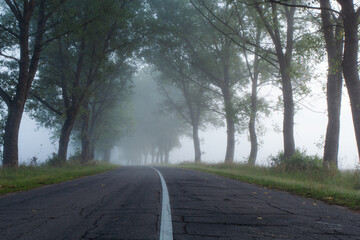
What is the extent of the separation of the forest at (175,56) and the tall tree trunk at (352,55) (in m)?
0.03

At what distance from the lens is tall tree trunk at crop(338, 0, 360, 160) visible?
30.5 feet

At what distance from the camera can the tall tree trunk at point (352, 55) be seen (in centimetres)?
929

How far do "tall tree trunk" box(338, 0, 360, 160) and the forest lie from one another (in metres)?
0.03

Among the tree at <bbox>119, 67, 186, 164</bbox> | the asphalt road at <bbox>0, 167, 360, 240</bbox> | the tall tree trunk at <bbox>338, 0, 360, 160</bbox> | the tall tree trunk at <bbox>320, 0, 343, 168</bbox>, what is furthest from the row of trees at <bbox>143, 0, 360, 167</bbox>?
the tree at <bbox>119, 67, 186, 164</bbox>

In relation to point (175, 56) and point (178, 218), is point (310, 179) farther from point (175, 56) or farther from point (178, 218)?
point (175, 56)

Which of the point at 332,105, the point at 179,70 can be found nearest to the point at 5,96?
the point at 179,70

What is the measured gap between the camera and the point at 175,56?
27.3 metres

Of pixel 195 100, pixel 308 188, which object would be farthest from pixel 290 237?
pixel 195 100

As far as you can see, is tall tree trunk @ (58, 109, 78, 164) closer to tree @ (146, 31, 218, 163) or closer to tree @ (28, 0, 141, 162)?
tree @ (28, 0, 141, 162)

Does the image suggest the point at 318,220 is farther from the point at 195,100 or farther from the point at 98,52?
the point at 195,100

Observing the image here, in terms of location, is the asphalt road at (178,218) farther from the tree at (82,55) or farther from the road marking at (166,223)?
the tree at (82,55)

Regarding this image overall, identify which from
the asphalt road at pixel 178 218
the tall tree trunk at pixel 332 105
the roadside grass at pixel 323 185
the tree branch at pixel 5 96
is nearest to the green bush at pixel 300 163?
the roadside grass at pixel 323 185

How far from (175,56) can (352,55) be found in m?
19.4

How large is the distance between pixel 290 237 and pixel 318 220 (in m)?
1.39
